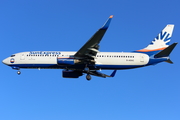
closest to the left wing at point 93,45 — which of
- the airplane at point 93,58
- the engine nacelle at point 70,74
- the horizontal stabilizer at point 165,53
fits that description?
the airplane at point 93,58

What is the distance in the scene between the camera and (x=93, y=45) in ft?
166

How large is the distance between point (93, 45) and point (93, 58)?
462 centimetres

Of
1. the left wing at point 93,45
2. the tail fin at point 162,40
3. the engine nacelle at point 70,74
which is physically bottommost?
the engine nacelle at point 70,74

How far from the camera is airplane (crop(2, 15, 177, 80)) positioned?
5378cm

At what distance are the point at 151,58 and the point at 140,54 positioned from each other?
207cm

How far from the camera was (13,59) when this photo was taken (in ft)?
195

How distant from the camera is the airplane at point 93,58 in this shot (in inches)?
2117

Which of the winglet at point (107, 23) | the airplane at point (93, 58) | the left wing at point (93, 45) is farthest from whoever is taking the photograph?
the airplane at point (93, 58)

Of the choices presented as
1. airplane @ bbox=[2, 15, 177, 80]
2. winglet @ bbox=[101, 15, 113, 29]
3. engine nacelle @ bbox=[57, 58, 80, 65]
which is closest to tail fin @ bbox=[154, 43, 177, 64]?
airplane @ bbox=[2, 15, 177, 80]

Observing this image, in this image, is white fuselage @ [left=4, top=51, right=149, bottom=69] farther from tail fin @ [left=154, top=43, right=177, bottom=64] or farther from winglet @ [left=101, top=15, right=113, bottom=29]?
winglet @ [left=101, top=15, right=113, bottom=29]

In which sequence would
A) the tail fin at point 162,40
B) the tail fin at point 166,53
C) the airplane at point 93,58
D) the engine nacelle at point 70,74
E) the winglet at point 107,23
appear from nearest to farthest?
the winglet at point 107,23 → the tail fin at point 166,53 → the airplane at point 93,58 → the tail fin at point 162,40 → the engine nacelle at point 70,74

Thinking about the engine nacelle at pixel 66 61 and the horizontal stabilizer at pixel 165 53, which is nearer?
the horizontal stabilizer at pixel 165 53

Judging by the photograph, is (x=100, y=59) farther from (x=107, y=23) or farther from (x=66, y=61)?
(x=107, y=23)

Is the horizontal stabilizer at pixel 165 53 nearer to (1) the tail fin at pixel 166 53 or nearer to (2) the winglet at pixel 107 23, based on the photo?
(1) the tail fin at pixel 166 53
